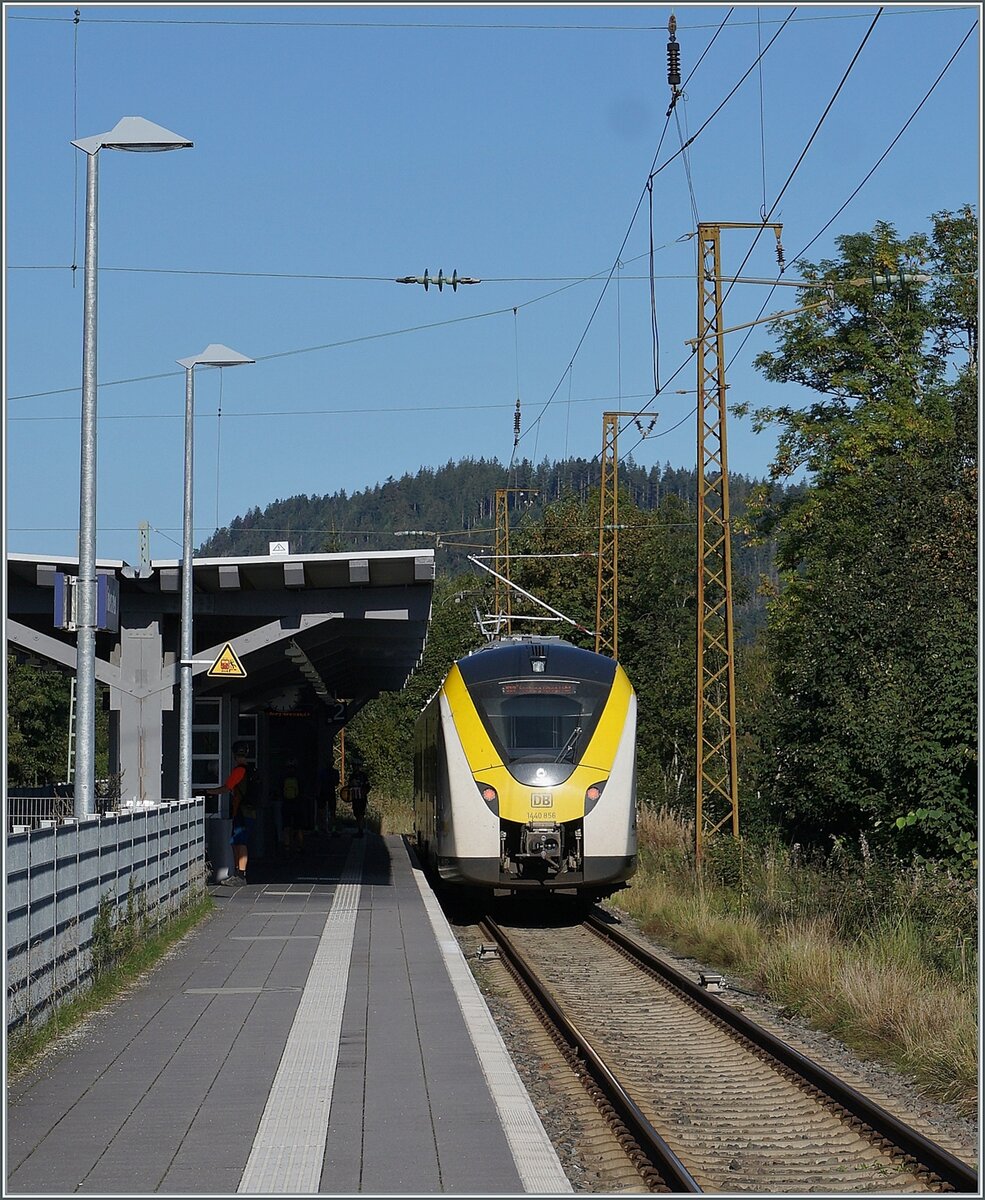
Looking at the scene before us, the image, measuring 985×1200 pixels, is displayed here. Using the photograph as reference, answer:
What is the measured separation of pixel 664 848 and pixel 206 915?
9477mm

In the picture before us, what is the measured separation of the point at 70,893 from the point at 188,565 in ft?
32.5

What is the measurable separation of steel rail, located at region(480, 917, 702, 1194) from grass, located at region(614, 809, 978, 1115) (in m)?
1.84

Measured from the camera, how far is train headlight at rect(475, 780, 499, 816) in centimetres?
1739

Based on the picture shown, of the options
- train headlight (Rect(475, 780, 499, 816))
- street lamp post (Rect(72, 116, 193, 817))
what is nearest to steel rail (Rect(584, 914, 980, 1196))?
train headlight (Rect(475, 780, 499, 816))

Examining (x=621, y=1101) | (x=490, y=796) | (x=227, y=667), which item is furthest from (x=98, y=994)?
(x=227, y=667)

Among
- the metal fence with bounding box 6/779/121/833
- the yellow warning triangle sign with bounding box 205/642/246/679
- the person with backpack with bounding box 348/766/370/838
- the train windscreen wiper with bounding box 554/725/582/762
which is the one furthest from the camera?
the person with backpack with bounding box 348/766/370/838

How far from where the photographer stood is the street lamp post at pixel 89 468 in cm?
1277

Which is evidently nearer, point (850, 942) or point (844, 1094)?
point (844, 1094)

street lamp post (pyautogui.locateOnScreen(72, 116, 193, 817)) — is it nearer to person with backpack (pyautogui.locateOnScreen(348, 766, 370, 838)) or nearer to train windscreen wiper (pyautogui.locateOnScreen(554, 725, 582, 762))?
train windscreen wiper (pyautogui.locateOnScreen(554, 725, 582, 762))

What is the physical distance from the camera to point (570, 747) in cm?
1756

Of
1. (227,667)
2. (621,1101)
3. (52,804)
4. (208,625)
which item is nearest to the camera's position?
(621,1101)

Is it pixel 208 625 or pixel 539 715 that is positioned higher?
pixel 208 625

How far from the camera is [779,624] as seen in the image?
37.3m

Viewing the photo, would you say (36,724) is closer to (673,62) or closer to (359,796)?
(359,796)
